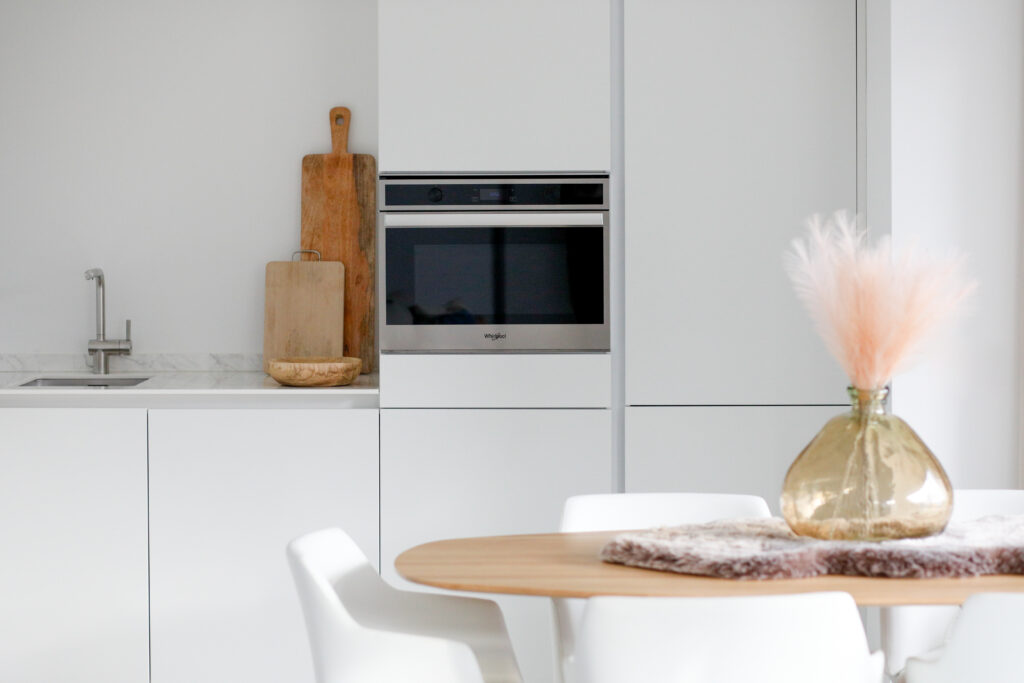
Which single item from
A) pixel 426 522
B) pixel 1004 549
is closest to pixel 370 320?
pixel 426 522

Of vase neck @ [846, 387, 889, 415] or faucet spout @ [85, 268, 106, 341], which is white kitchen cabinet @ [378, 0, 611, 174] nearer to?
faucet spout @ [85, 268, 106, 341]

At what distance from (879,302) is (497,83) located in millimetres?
1791

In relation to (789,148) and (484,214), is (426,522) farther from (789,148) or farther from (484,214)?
(789,148)

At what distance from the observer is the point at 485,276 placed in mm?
3131

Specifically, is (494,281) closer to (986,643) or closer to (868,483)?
(868,483)

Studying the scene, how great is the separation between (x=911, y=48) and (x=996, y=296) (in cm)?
72

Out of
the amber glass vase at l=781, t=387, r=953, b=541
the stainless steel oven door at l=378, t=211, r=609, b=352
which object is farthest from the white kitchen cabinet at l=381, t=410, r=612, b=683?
the amber glass vase at l=781, t=387, r=953, b=541

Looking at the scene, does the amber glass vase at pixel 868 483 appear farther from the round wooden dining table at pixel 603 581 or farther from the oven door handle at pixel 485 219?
the oven door handle at pixel 485 219

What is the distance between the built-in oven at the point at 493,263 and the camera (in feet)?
10.2

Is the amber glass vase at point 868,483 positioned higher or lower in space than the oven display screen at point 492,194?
lower

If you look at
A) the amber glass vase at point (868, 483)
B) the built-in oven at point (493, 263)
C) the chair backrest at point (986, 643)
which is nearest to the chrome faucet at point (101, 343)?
the built-in oven at point (493, 263)

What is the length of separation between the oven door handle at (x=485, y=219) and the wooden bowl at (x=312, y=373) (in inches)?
18.3

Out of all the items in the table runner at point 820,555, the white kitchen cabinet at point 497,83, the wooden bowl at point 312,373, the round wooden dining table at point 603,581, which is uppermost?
the white kitchen cabinet at point 497,83

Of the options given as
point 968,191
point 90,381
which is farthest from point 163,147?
point 968,191
